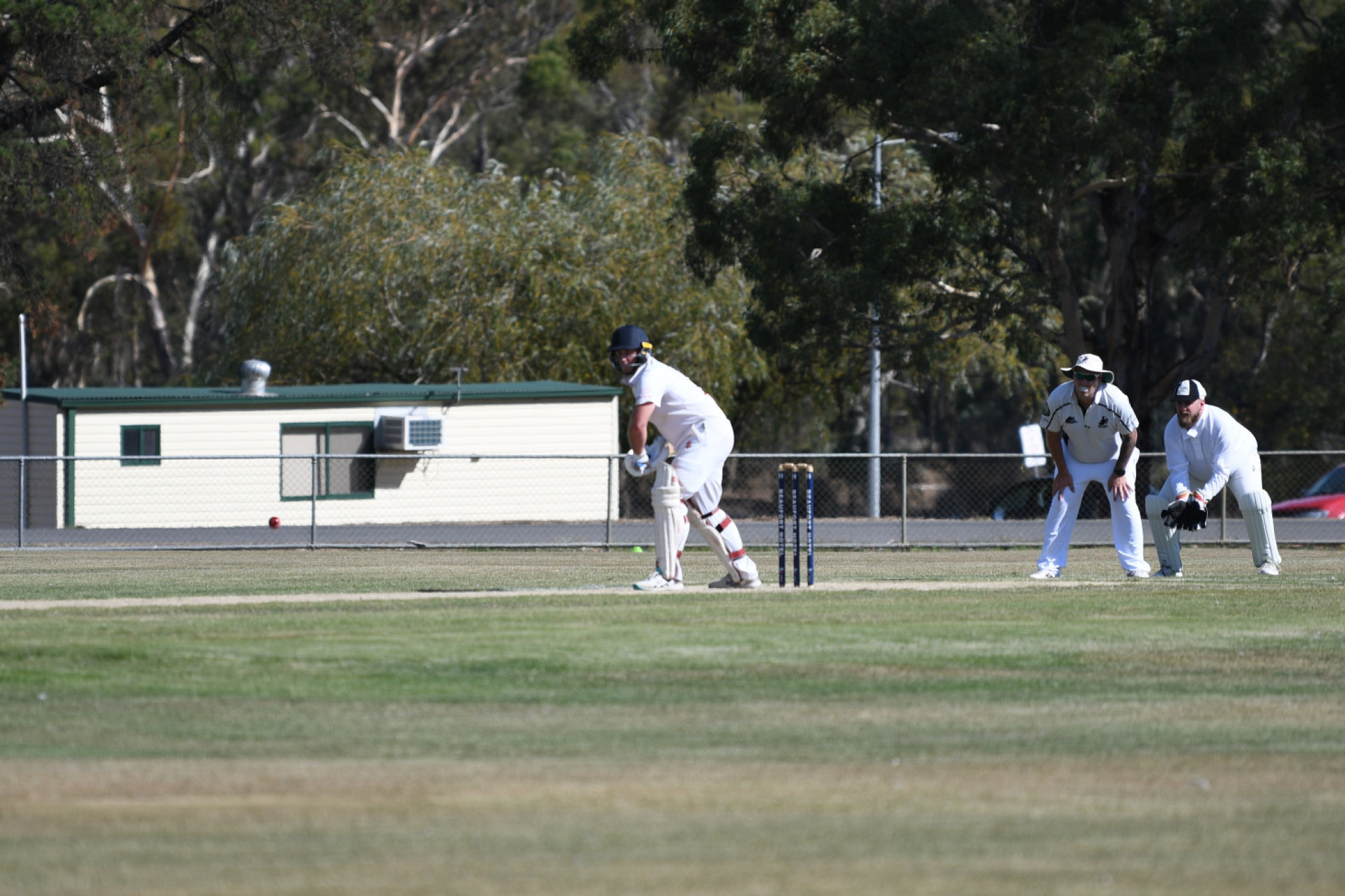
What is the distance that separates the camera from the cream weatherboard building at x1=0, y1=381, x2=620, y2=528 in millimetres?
30125

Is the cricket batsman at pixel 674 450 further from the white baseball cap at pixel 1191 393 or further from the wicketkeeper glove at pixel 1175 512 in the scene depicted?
the white baseball cap at pixel 1191 393

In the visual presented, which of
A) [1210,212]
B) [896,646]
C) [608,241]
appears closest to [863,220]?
[1210,212]

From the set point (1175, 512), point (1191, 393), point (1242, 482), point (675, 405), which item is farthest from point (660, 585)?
point (1242, 482)

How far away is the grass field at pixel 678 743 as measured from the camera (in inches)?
208

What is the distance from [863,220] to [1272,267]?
290 inches

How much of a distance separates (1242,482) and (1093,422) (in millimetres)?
1635

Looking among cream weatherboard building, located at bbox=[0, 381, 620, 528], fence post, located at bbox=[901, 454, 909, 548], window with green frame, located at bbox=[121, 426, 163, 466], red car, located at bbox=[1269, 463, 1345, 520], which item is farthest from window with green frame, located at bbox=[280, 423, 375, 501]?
red car, located at bbox=[1269, 463, 1345, 520]

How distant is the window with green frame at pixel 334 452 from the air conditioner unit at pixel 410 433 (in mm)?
382

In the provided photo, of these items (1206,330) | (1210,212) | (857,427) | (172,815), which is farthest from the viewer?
(857,427)

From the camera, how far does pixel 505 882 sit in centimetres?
505

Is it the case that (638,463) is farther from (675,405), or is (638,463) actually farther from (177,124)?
(177,124)

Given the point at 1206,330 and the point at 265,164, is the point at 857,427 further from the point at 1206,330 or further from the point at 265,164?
the point at 1206,330

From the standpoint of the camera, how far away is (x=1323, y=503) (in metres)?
29.8

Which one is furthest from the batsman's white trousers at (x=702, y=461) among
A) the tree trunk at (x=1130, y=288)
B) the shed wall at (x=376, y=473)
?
the tree trunk at (x=1130, y=288)
